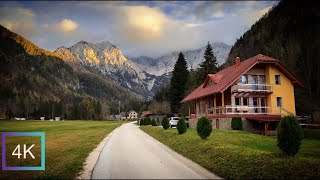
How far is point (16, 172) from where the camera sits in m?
14.0

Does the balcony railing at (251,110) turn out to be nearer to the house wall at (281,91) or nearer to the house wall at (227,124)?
the house wall at (281,91)

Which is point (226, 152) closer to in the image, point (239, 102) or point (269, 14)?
point (239, 102)

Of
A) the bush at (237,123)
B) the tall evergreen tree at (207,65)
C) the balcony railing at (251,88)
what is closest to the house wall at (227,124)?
the bush at (237,123)

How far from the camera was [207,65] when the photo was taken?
67688 mm

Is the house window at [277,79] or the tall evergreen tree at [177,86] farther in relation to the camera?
the tall evergreen tree at [177,86]

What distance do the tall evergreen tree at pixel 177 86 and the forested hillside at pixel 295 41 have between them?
16634 mm

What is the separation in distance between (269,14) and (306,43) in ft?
98.4

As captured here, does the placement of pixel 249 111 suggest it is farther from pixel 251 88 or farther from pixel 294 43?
pixel 294 43

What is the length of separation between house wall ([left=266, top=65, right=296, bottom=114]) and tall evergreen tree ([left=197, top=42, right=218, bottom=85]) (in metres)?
27.3

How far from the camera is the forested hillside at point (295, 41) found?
46531 millimetres

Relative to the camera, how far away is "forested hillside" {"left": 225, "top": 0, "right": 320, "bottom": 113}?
153ft

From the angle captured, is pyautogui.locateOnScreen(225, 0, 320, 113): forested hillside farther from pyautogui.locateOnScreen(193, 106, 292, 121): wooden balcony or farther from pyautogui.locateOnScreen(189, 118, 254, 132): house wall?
pyautogui.locateOnScreen(189, 118, 254, 132): house wall

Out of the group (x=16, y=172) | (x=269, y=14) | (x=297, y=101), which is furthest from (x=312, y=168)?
(x=269, y=14)

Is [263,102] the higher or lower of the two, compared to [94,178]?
higher
